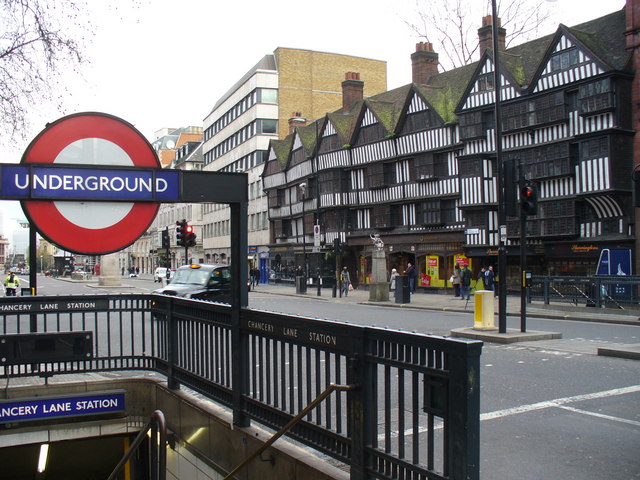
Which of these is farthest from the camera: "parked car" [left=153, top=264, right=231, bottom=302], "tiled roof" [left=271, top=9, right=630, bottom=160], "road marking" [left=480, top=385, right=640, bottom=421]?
"tiled roof" [left=271, top=9, right=630, bottom=160]

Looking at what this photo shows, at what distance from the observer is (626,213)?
28906mm

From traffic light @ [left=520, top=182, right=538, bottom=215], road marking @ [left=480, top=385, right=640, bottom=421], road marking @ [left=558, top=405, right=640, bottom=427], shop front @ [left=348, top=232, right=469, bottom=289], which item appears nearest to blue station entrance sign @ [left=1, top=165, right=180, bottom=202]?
road marking @ [left=480, top=385, right=640, bottom=421]

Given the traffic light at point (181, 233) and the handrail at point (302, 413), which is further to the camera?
the traffic light at point (181, 233)

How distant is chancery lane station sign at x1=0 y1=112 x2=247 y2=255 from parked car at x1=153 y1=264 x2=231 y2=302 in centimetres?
1407

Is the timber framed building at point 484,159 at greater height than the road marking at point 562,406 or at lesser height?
greater

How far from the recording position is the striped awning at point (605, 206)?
29280 mm

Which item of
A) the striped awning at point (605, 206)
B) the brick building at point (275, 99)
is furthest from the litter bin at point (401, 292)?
the brick building at point (275, 99)

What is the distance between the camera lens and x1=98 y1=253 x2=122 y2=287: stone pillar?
50.9m

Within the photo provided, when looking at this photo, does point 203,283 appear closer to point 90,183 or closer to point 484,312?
point 484,312

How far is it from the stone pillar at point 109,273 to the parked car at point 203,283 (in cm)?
3272

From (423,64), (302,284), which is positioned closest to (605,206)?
(423,64)

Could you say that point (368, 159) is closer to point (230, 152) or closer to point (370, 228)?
point (370, 228)

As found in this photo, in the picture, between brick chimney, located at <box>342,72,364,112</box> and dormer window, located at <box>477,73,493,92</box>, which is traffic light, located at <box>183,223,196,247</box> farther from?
brick chimney, located at <box>342,72,364,112</box>

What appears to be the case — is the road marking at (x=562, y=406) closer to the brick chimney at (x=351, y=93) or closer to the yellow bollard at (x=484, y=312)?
the yellow bollard at (x=484, y=312)
